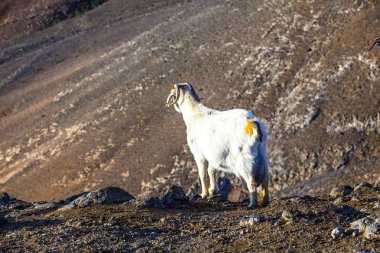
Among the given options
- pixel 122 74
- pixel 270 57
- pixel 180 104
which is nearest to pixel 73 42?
pixel 122 74

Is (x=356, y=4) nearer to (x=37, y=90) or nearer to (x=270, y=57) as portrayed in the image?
(x=270, y=57)

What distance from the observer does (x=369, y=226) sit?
10773 mm

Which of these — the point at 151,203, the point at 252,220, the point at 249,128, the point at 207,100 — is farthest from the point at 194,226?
the point at 207,100

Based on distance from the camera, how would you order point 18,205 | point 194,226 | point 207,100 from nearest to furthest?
point 194,226 → point 18,205 → point 207,100

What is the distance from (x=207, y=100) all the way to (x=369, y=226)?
3247 centimetres

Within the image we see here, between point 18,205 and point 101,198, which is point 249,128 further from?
point 18,205

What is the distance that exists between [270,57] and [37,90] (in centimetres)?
2609

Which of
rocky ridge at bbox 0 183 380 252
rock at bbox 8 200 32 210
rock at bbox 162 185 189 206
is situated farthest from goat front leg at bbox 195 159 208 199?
rock at bbox 8 200 32 210

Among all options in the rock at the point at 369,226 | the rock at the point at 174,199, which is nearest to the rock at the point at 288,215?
the rock at the point at 369,226

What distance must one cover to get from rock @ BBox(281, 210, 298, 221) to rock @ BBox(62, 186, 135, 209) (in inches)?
171

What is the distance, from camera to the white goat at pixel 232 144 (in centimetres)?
1516

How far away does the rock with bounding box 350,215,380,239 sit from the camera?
10.6 metres

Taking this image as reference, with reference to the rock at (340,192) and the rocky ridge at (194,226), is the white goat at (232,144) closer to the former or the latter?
the rocky ridge at (194,226)

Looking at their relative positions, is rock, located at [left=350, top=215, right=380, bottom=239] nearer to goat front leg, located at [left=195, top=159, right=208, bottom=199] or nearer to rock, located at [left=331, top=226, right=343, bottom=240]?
rock, located at [left=331, top=226, right=343, bottom=240]
